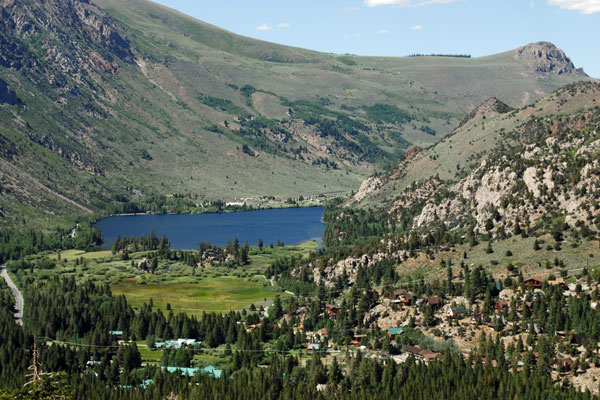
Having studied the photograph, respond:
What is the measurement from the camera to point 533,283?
161 meters

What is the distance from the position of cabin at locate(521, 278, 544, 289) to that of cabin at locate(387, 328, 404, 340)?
24.7m

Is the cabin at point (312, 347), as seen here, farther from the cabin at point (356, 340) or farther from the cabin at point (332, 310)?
the cabin at point (332, 310)

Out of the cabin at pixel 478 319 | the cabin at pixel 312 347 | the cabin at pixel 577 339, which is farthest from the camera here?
the cabin at pixel 312 347

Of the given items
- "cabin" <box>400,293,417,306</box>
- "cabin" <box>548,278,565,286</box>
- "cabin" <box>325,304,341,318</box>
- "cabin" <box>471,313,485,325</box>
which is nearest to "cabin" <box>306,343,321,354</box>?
A: "cabin" <box>325,304,341,318</box>

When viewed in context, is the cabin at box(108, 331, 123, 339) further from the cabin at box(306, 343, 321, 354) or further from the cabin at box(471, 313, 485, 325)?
the cabin at box(471, 313, 485, 325)

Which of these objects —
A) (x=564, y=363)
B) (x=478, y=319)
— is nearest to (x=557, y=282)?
(x=478, y=319)

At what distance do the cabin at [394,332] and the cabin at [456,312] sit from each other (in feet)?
30.3

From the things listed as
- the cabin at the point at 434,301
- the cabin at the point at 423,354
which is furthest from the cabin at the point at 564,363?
the cabin at the point at 434,301

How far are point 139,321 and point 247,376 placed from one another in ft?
154

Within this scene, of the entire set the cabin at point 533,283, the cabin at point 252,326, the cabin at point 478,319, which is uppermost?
the cabin at point 533,283

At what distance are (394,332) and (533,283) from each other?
28.3m

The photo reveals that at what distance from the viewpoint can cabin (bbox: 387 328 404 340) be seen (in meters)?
157

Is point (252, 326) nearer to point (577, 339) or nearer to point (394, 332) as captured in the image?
point (394, 332)

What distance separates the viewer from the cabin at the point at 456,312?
6122 inches
